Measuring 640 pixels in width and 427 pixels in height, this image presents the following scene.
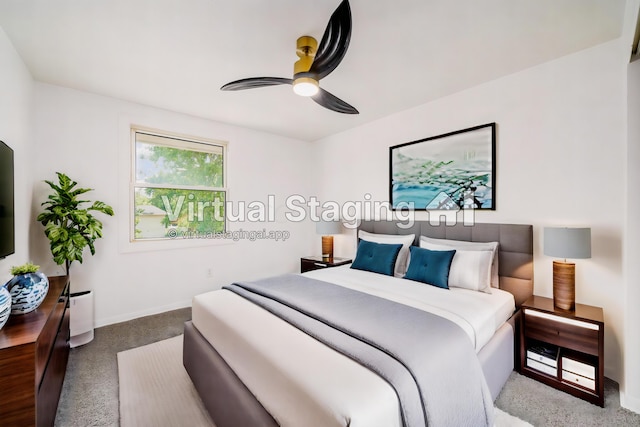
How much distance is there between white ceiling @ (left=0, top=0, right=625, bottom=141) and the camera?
5.88 ft

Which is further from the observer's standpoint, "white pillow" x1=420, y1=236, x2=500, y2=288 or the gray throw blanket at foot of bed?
"white pillow" x1=420, y1=236, x2=500, y2=288

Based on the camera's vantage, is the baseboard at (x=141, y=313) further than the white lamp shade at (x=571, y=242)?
Yes

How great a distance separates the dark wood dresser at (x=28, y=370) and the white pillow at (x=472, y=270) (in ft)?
9.26

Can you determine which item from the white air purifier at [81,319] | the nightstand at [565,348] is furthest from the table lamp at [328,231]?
the white air purifier at [81,319]

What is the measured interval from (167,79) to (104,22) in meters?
0.79

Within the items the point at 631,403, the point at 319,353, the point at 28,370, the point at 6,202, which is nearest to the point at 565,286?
the point at 631,403

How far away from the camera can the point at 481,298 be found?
2256 millimetres

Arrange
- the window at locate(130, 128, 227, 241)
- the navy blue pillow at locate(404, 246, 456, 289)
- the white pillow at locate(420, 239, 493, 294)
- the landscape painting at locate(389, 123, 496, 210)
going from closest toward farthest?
1. the white pillow at locate(420, 239, 493, 294)
2. the navy blue pillow at locate(404, 246, 456, 289)
3. the landscape painting at locate(389, 123, 496, 210)
4. the window at locate(130, 128, 227, 241)

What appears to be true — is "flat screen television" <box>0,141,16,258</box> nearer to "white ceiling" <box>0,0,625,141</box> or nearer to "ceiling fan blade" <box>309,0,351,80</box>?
"white ceiling" <box>0,0,625,141</box>

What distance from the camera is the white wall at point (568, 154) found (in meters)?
2.14

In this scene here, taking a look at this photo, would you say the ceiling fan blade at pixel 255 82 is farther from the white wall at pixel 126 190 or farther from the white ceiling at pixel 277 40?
the white wall at pixel 126 190

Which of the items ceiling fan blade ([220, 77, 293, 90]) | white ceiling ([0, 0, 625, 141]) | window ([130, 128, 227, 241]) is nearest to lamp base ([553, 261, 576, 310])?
white ceiling ([0, 0, 625, 141])

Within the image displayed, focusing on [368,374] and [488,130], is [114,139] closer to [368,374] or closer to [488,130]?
[368,374]

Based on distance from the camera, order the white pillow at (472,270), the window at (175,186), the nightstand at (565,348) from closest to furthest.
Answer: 1. the nightstand at (565,348)
2. the white pillow at (472,270)
3. the window at (175,186)
